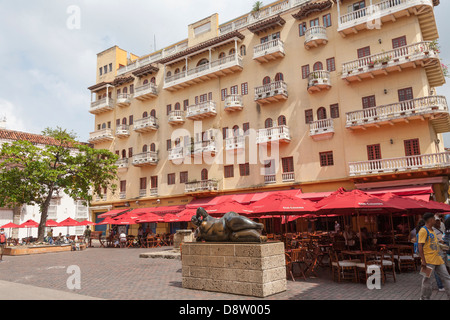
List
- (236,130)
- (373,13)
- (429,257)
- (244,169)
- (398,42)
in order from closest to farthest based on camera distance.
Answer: (429,257) < (398,42) < (373,13) < (244,169) < (236,130)

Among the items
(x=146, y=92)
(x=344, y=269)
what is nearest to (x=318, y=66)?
(x=146, y=92)

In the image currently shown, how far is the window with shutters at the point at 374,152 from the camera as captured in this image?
76.0ft

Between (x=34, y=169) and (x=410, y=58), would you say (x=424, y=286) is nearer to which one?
(x=410, y=58)

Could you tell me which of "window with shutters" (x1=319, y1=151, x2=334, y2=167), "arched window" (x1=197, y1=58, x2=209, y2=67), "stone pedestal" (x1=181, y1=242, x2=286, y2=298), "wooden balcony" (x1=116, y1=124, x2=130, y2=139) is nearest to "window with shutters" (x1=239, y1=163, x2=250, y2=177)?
"window with shutters" (x1=319, y1=151, x2=334, y2=167)

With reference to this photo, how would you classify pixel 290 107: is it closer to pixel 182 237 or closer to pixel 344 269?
pixel 182 237

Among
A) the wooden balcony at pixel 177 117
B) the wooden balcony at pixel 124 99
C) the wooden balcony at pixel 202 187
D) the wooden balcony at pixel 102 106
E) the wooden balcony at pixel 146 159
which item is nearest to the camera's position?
the wooden balcony at pixel 202 187

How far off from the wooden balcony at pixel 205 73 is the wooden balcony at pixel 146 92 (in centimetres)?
198

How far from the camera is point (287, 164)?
2697cm

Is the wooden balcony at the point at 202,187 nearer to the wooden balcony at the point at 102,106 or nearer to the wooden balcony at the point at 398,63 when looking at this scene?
the wooden balcony at the point at 398,63

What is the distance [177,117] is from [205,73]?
5005 millimetres

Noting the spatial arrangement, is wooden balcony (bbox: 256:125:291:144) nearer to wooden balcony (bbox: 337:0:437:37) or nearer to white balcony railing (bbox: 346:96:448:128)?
white balcony railing (bbox: 346:96:448:128)

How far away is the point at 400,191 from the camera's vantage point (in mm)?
20719

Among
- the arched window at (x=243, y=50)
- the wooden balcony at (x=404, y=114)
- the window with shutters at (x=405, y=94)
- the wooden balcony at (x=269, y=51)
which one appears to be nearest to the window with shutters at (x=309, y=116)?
the wooden balcony at (x=404, y=114)

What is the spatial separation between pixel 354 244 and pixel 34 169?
2199 cm
